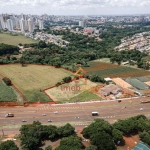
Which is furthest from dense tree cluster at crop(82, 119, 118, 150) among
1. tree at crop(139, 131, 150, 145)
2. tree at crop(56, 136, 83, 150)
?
tree at crop(139, 131, 150, 145)

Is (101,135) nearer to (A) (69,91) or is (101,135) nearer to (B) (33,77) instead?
(A) (69,91)

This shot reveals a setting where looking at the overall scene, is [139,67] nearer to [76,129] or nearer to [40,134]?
[76,129]

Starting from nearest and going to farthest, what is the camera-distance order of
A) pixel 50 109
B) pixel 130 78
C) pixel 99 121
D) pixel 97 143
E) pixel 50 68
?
pixel 97 143
pixel 99 121
pixel 50 109
pixel 130 78
pixel 50 68

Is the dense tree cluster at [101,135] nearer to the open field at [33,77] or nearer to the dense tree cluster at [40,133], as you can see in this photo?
the dense tree cluster at [40,133]

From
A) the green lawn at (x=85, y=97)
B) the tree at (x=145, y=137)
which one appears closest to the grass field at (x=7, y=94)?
the green lawn at (x=85, y=97)

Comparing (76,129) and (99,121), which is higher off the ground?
(99,121)

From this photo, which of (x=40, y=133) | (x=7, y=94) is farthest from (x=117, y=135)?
(x=7, y=94)

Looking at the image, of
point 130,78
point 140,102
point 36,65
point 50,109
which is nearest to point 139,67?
point 130,78

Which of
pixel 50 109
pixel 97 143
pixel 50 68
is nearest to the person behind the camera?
pixel 97 143
